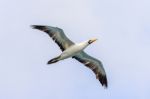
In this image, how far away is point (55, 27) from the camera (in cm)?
6062

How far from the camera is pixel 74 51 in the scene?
60094mm

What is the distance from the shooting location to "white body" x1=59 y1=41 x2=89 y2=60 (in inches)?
2361

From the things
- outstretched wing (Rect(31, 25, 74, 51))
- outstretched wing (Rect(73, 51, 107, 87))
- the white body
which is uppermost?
outstretched wing (Rect(31, 25, 74, 51))

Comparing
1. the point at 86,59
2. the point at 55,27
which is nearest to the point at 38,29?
the point at 55,27

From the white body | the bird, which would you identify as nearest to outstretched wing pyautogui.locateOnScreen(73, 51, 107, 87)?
the bird

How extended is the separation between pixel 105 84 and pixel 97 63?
2.11 metres

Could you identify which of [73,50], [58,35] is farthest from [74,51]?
[58,35]

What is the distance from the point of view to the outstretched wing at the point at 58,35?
199ft

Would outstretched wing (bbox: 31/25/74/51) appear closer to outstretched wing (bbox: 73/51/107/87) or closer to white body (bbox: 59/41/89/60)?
white body (bbox: 59/41/89/60)

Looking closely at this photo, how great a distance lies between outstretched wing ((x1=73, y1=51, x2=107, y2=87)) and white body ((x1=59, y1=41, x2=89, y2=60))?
2.28 meters

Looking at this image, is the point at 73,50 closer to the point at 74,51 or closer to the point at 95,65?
the point at 74,51

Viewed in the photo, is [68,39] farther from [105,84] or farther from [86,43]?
[105,84]

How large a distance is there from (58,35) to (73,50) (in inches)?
84.4

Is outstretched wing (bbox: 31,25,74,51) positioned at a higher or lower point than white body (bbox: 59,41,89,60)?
higher
